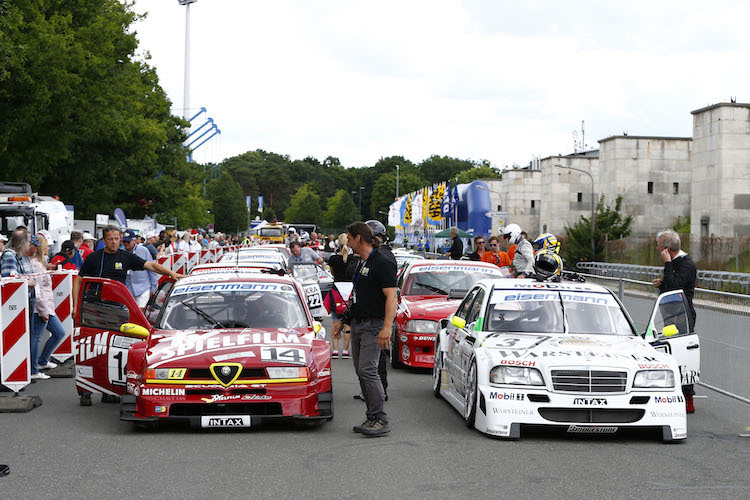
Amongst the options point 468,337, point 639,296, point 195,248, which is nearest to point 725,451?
point 468,337

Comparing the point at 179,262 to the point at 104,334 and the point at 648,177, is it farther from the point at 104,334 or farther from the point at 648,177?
the point at 648,177

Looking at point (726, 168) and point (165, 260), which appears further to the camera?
point (726, 168)

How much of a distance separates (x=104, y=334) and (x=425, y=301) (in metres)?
5.45

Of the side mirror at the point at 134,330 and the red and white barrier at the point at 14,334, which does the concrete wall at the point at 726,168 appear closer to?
the red and white barrier at the point at 14,334

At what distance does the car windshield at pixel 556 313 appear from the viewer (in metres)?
9.45

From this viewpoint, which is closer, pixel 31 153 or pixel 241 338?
pixel 241 338

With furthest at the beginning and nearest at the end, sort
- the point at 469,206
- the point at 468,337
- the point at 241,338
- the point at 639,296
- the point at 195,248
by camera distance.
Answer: the point at 469,206 → the point at 195,248 → the point at 639,296 → the point at 468,337 → the point at 241,338

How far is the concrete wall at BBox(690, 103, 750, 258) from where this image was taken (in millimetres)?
44031

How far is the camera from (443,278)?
14945 millimetres

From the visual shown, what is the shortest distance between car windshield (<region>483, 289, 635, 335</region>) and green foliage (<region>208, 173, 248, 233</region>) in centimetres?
11821

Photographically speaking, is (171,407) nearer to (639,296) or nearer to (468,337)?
(468,337)

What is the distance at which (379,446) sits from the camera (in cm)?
828

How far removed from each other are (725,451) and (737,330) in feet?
9.17

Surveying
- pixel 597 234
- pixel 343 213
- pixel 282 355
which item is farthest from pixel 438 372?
pixel 343 213
